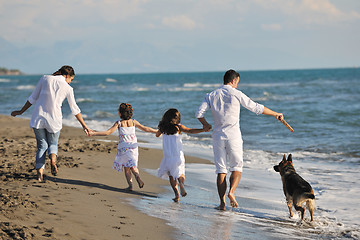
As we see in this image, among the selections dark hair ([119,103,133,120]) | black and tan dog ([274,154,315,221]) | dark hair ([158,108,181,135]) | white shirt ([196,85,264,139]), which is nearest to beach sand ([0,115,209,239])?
dark hair ([158,108,181,135])

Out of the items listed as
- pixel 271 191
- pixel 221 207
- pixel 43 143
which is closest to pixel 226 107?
pixel 221 207

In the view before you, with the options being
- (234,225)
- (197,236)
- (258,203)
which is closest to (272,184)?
(258,203)

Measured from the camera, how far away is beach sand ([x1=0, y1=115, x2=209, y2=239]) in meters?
4.09

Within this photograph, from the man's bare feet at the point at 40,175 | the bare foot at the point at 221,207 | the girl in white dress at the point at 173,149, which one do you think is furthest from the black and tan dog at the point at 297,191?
the man's bare feet at the point at 40,175

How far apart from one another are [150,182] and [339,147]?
6.62 m

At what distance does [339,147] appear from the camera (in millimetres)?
11703

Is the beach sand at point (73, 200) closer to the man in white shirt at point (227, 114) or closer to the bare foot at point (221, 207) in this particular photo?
the bare foot at point (221, 207)

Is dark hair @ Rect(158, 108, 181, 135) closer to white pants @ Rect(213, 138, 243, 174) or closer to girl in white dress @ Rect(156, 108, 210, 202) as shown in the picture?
girl in white dress @ Rect(156, 108, 210, 202)

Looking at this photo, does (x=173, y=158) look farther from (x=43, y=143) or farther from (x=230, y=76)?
(x=43, y=143)

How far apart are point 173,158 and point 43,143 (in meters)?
1.95

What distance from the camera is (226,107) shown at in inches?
229

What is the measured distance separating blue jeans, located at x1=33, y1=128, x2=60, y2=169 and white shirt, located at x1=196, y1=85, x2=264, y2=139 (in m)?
2.25

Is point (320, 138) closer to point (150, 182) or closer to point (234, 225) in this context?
point (150, 182)

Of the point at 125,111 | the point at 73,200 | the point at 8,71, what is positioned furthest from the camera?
the point at 8,71
